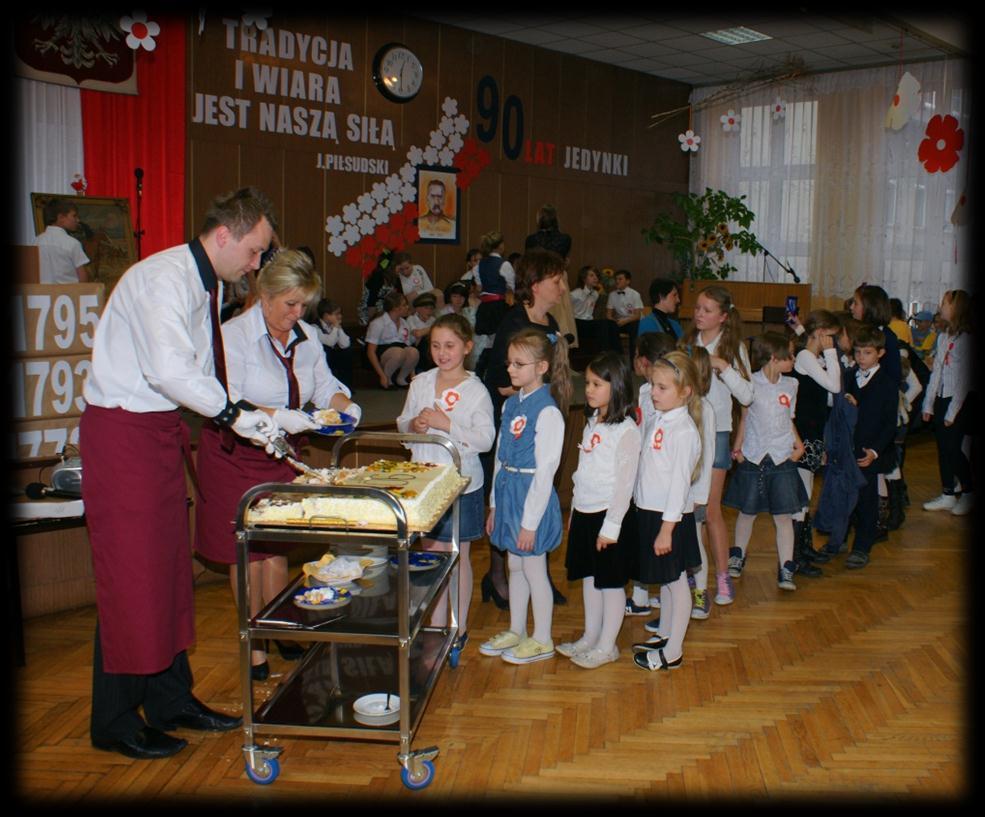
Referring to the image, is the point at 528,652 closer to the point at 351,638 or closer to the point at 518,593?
the point at 518,593

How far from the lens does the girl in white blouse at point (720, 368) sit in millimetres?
4098

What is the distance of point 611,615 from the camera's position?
3549mm

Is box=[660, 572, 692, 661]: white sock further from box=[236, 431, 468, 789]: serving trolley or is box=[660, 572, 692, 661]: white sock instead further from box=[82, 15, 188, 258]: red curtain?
box=[82, 15, 188, 258]: red curtain

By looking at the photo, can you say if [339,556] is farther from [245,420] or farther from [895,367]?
[895,367]

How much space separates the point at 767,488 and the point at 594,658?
4.26ft

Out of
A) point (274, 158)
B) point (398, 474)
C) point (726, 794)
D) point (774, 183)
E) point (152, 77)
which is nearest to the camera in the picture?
point (726, 794)

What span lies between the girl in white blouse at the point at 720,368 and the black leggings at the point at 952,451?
2421mm

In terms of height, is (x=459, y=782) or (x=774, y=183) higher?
(x=774, y=183)

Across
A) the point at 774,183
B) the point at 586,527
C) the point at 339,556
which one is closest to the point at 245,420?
the point at 339,556

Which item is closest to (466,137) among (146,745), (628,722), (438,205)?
(438,205)

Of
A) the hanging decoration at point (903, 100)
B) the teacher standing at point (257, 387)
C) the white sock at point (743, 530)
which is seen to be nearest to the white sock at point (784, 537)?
the white sock at point (743, 530)

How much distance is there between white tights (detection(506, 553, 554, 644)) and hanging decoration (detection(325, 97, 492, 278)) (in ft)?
22.0

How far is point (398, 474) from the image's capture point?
3.01 m

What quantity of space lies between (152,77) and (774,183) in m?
8.05
